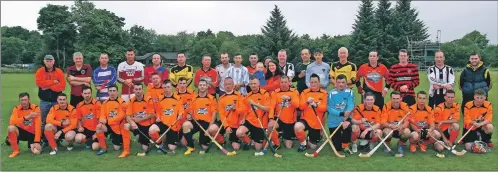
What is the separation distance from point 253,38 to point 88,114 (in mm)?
36590

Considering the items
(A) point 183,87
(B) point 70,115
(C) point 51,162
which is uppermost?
(A) point 183,87

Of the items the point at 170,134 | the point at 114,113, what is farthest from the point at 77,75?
the point at 170,134

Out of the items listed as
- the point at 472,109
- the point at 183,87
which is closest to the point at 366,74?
the point at 472,109

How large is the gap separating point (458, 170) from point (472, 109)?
1.75 metres

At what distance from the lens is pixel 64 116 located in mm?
7020

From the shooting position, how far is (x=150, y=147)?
6.67 meters

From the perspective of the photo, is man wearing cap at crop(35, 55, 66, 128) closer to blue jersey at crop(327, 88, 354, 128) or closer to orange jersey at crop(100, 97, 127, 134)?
orange jersey at crop(100, 97, 127, 134)

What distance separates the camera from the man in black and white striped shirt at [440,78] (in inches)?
297

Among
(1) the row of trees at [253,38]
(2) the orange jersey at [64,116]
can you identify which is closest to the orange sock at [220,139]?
(2) the orange jersey at [64,116]

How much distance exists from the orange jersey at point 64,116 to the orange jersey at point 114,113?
1.60ft

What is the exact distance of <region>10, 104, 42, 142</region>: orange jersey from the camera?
678 cm

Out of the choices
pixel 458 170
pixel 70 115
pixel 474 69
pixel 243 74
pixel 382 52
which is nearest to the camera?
pixel 458 170

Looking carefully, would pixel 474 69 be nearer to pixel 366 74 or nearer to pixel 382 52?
pixel 366 74

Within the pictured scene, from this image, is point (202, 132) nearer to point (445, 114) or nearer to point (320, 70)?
point (320, 70)
